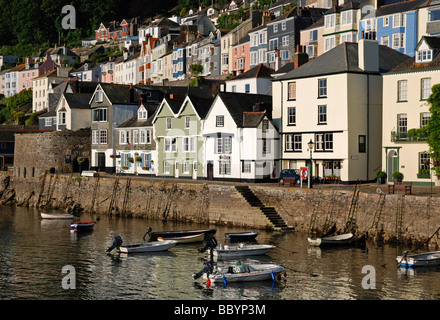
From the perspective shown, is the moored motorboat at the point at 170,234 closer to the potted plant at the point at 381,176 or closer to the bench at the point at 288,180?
the bench at the point at 288,180

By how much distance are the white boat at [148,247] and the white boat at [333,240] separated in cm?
929

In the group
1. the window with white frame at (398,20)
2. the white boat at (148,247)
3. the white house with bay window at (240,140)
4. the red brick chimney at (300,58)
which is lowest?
the white boat at (148,247)

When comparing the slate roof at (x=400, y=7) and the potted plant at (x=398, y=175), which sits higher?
the slate roof at (x=400, y=7)

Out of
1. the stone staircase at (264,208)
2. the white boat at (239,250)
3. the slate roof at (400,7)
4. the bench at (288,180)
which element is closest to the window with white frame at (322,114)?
the bench at (288,180)

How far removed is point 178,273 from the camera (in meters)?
37.8

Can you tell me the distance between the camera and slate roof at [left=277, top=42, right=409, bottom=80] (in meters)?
56.8

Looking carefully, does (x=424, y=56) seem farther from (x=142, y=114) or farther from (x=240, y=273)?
(x=142, y=114)

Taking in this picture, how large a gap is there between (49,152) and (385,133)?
4056 cm

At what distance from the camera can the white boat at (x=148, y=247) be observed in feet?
142

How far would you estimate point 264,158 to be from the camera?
60.4 metres

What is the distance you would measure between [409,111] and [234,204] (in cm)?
1573

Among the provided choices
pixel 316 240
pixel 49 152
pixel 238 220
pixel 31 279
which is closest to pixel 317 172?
pixel 238 220

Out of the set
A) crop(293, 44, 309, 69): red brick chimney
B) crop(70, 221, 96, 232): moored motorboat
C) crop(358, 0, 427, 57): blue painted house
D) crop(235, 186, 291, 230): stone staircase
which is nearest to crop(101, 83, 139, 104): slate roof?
crop(293, 44, 309, 69): red brick chimney
